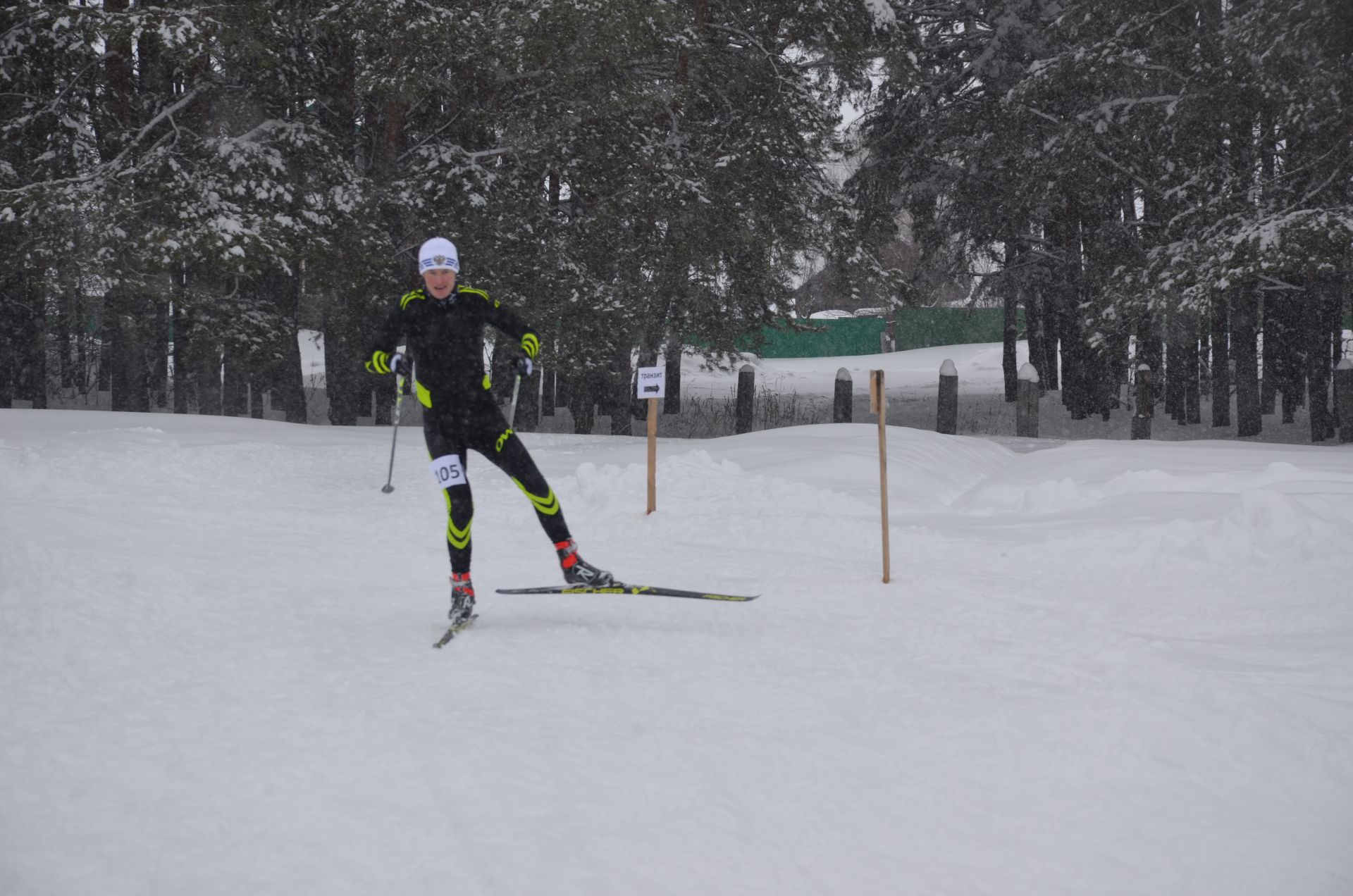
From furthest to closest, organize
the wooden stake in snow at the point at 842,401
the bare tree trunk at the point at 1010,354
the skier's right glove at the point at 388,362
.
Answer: the bare tree trunk at the point at 1010,354
the wooden stake in snow at the point at 842,401
the skier's right glove at the point at 388,362

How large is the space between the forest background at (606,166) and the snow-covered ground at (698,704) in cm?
626

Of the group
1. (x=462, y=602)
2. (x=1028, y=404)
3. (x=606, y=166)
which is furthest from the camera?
(x=606, y=166)

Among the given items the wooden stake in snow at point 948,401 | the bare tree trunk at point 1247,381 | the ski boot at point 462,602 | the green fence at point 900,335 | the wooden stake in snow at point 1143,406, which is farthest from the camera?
the green fence at point 900,335

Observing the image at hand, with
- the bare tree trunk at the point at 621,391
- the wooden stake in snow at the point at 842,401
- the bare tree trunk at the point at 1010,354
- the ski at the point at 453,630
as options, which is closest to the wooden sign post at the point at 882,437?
the ski at the point at 453,630

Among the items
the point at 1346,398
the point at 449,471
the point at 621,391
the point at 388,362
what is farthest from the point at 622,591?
the point at 621,391

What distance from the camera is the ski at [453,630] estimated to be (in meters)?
5.53

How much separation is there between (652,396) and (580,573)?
11.6 feet

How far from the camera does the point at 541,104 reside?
15.5 meters

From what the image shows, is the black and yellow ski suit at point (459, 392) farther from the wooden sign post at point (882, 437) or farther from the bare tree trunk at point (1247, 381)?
the bare tree trunk at point (1247, 381)

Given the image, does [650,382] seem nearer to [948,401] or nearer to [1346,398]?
[948,401]

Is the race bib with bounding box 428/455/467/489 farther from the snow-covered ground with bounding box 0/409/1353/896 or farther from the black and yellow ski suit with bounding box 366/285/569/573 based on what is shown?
the snow-covered ground with bounding box 0/409/1353/896

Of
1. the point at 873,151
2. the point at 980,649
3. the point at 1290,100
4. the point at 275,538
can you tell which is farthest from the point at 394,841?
the point at 873,151

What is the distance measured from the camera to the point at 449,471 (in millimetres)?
6172

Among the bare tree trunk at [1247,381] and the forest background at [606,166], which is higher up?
the forest background at [606,166]
